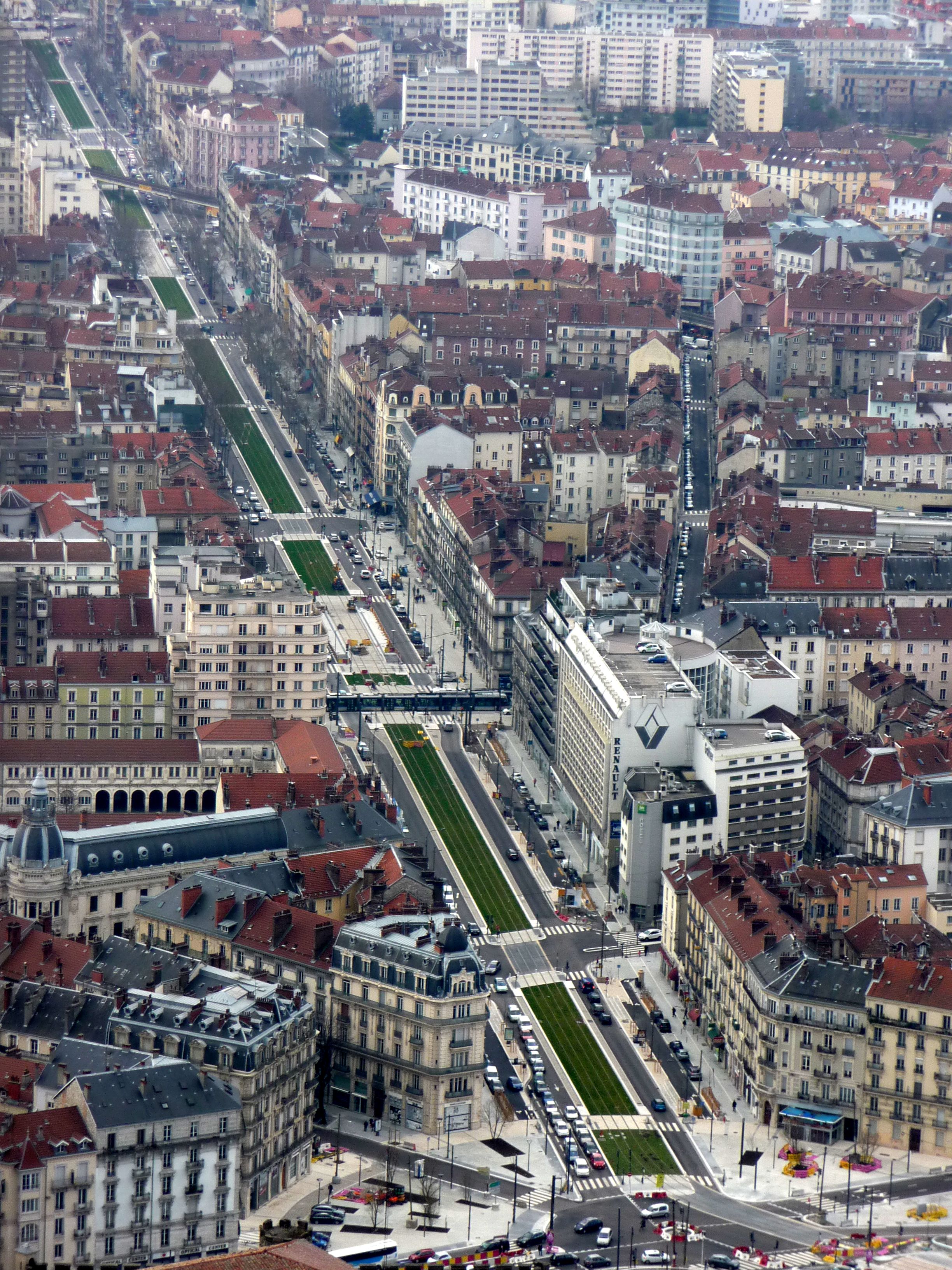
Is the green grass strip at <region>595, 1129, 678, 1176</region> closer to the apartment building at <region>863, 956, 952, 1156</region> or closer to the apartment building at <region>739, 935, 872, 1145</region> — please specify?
the apartment building at <region>739, 935, 872, 1145</region>

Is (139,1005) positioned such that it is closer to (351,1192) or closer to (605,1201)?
(351,1192)

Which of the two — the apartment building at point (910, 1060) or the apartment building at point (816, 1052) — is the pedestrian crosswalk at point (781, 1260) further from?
the apartment building at point (910, 1060)

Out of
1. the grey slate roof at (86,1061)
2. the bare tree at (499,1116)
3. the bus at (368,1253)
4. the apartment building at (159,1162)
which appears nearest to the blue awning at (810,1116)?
the bare tree at (499,1116)

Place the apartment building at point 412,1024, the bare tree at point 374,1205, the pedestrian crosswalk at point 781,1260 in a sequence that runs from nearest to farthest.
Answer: the pedestrian crosswalk at point 781,1260
the bare tree at point 374,1205
the apartment building at point 412,1024

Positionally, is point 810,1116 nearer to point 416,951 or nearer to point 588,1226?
point 588,1226

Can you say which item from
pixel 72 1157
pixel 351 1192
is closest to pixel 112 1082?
pixel 72 1157

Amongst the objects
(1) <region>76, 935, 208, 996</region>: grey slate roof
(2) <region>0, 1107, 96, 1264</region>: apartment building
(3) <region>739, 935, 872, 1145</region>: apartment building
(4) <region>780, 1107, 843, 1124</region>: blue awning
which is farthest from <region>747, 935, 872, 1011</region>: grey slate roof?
(2) <region>0, 1107, 96, 1264</region>: apartment building

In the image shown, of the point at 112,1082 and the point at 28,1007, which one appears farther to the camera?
the point at 28,1007
